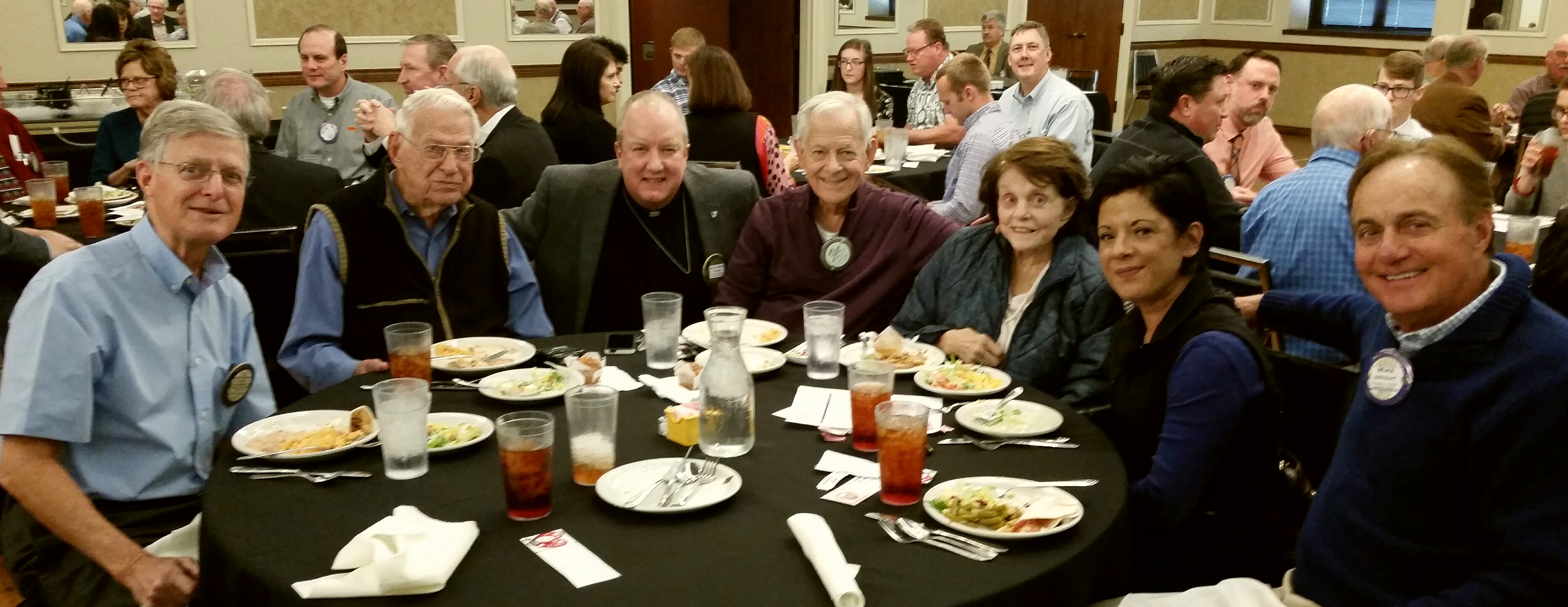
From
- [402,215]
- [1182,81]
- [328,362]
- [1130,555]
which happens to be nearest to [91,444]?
[328,362]

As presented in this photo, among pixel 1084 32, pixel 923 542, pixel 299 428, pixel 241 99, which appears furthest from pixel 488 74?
pixel 1084 32

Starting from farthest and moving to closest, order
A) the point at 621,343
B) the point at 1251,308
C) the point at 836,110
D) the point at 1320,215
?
1. the point at 1320,215
2. the point at 836,110
3. the point at 621,343
4. the point at 1251,308

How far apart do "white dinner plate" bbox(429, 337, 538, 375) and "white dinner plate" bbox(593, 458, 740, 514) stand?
2.08 feet

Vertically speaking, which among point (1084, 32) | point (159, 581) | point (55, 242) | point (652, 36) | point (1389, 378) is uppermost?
point (1084, 32)

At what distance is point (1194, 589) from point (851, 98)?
172cm

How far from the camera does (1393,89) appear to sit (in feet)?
17.2

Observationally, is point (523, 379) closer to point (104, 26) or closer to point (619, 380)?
point (619, 380)

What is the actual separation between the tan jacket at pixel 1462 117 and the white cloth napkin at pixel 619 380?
5429 millimetres

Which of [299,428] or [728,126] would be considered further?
[728,126]

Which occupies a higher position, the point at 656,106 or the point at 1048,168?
the point at 656,106

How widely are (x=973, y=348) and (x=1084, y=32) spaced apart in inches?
368

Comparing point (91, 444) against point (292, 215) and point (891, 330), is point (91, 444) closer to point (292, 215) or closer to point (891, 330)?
point (891, 330)

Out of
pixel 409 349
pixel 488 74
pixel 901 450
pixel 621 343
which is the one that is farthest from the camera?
pixel 488 74

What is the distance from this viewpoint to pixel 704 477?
1.72 meters
